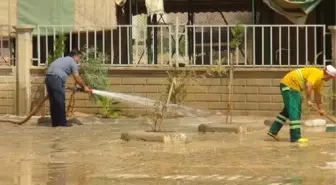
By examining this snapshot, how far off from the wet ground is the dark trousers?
0.63 m

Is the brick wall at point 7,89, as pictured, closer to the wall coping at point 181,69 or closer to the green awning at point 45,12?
the wall coping at point 181,69

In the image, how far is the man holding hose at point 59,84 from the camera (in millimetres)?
15555

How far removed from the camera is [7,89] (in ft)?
57.2

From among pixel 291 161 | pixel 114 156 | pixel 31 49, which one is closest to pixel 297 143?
pixel 291 161

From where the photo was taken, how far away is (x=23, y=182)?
9.20 metres

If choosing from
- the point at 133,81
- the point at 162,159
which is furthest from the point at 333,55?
the point at 162,159

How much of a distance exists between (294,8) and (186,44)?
8.40 feet

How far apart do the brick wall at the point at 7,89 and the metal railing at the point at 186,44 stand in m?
0.61

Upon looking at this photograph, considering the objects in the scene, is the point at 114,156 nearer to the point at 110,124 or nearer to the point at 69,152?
the point at 69,152

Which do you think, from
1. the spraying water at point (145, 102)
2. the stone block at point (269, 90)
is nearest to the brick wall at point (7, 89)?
the spraying water at point (145, 102)

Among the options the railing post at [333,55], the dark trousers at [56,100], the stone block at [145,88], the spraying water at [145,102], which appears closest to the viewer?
the dark trousers at [56,100]

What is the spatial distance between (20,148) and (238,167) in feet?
12.0

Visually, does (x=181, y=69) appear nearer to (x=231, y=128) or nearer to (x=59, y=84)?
(x=59, y=84)

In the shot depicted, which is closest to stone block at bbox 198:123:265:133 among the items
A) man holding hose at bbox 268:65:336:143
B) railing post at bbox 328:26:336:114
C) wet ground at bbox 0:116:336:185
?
wet ground at bbox 0:116:336:185
